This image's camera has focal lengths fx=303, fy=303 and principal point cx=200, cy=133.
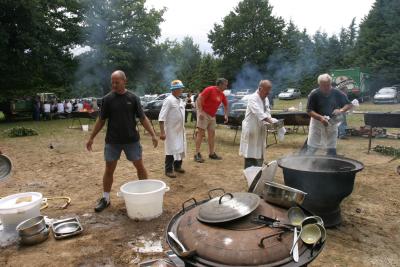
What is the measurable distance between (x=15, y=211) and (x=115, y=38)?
24020 mm

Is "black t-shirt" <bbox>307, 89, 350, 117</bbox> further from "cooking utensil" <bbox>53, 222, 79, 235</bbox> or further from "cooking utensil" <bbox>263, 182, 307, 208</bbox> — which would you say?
"cooking utensil" <bbox>53, 222, 79, 235</bbox>

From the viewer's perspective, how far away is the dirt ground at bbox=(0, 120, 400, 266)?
3393 mm

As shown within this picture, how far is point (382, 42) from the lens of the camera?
2973 cm

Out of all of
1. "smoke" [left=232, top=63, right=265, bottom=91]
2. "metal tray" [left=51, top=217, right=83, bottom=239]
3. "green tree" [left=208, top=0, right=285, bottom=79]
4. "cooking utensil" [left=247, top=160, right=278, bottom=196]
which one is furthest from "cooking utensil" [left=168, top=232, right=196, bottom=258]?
"smoke" [left=232, top=63, right=265, bottom=91]

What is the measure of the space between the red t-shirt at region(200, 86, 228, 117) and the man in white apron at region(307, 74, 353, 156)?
9.06ft

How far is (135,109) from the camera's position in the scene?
179 inches

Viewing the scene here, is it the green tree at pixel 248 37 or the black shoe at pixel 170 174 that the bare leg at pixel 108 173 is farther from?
the green tree at pixel 248 37

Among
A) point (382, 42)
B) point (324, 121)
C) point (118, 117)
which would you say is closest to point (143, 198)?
point (118, 117)

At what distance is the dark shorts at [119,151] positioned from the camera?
4430 millimetres

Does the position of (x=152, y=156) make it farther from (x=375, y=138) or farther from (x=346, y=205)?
(x=375, y=138)

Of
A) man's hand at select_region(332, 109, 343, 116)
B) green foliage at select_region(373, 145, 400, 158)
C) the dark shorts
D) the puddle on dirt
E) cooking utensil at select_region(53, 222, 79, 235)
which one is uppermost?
man's hand at select_region(332, 109, 343, 116)

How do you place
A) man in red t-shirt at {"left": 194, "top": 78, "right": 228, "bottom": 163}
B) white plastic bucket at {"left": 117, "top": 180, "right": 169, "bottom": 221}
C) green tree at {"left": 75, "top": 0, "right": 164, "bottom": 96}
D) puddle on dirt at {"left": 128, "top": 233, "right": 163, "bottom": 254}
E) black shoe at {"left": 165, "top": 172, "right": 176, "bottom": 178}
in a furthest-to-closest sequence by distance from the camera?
green tree at {"left": 75, "top": 0, "right": 164, "bottom": 96}, man in red t-shirt at {"left": 194, "top": 78, "right": 228, "bottom": 163}, black shoe at {"left": 165, "top": 172, "right": 176, "bottom": 178}, white plastic bucket at {"left": 117, "top": 180, "right": 169, "bottom": 221}, puddle on dirt at {"left": 128, "top": 233, "right": 163, "bottom": 254}

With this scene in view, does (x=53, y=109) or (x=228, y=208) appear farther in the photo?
(x=53, y=109)

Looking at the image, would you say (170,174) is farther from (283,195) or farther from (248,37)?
(248,37)
